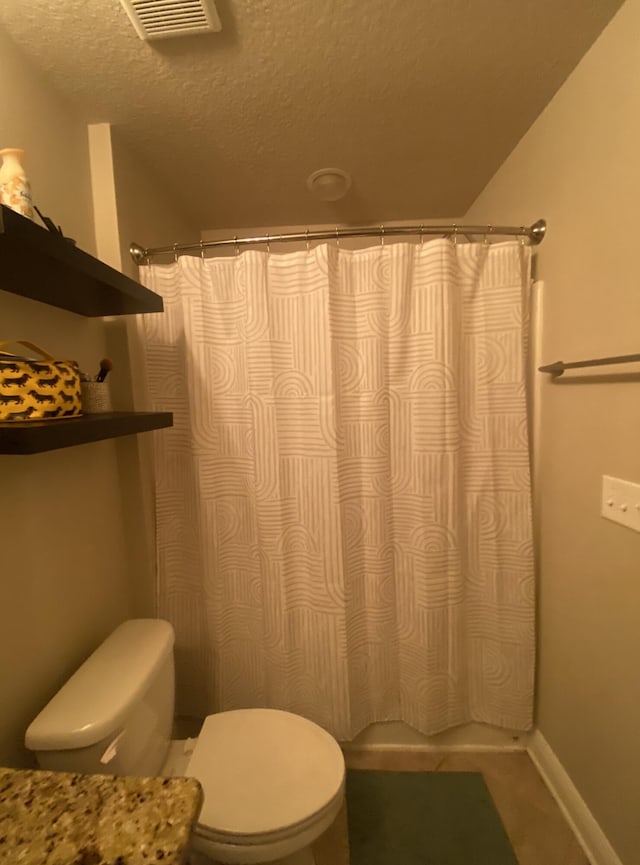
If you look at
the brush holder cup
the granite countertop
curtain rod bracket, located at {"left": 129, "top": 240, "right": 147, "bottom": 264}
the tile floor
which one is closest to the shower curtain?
curtain rod bracket, located at {"left": 129, "top": 240, "right": 147, "bottom": 264}

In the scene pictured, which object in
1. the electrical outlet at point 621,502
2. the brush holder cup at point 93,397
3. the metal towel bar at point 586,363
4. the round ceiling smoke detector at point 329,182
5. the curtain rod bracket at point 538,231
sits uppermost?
the round ceiling smoke detector at point 329,182

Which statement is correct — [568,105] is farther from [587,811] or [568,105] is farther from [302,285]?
[587,811]

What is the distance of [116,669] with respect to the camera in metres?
0.95

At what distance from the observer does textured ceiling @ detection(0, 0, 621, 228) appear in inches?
35.4

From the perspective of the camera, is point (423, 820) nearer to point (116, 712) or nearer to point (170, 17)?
point (116, 712)

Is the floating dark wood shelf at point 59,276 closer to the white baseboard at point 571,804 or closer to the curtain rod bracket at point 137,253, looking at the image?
the curtain rod bracket at point 137,253

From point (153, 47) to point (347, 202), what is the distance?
101 centimetres

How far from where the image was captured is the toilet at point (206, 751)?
0.80 m

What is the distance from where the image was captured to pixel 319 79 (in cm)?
107

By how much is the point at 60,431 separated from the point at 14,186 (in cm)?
52

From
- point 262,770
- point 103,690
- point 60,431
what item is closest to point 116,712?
point 103,690

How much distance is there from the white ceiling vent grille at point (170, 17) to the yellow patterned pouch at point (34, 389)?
0.81m

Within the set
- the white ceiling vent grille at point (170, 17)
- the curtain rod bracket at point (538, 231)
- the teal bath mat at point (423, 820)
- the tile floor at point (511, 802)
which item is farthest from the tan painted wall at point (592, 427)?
the white ceiling vent grille at point (170, 17)

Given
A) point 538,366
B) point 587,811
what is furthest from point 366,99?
point 587,811
